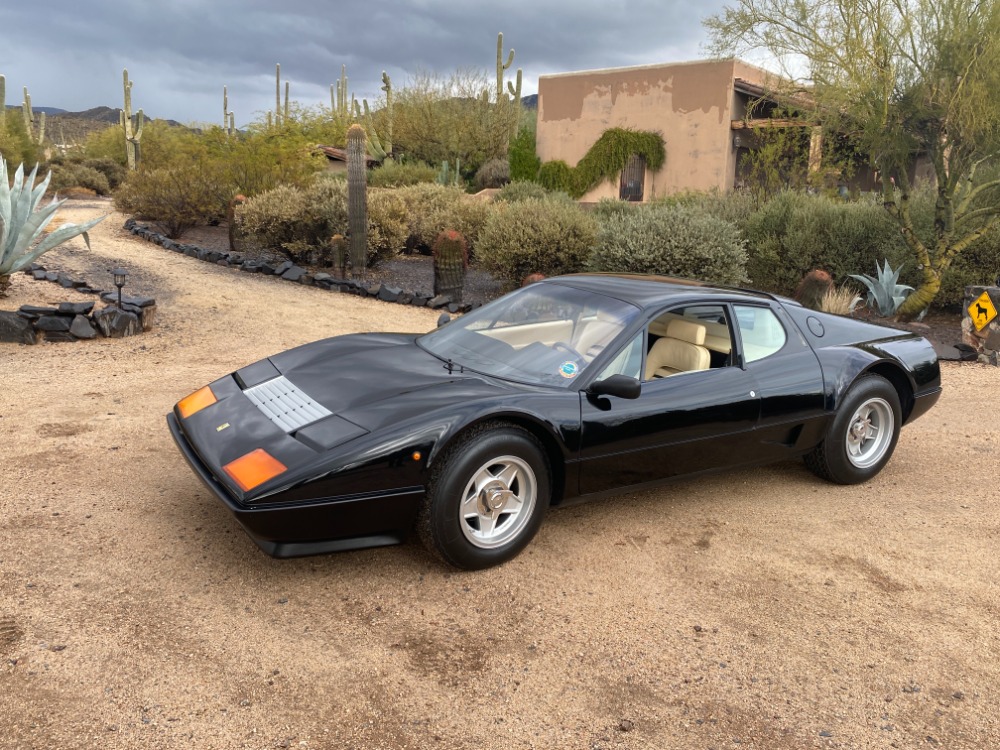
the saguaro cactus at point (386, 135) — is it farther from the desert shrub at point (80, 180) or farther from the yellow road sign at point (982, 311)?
the yellow road sign at point (982, 311)

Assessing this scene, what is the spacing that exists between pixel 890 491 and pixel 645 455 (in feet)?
6.74

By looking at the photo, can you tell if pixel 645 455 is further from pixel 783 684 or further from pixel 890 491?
pixel 890 491

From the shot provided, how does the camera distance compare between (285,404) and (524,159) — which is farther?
(524,159)

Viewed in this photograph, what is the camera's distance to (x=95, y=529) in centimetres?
393

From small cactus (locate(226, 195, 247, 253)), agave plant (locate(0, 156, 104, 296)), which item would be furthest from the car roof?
small cactus (locate(226, 195, 247, 253))

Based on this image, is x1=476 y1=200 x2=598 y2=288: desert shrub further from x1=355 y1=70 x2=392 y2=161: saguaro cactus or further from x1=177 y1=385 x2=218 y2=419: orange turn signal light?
x1=355 y1=70 x2=392 y2=161: saguaro cactus

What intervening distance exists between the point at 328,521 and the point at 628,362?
1.75 m

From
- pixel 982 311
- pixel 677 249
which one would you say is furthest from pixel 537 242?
pixel 982 311

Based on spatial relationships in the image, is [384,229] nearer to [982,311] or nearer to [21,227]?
[21,227]

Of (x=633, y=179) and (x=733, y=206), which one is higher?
(x=633, y=179)

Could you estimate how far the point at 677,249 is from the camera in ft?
36.0

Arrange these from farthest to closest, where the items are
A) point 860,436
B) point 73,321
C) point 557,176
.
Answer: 1. point 557,176
2. point 73,321
3. point 860,436

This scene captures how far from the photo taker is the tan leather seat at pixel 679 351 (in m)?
4.42

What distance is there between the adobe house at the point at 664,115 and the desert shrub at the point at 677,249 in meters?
14.0
